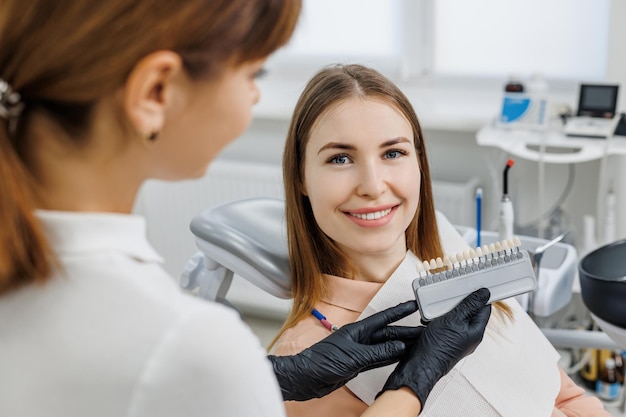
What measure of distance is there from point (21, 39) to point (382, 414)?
74cm

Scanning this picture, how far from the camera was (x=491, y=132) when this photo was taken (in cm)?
242

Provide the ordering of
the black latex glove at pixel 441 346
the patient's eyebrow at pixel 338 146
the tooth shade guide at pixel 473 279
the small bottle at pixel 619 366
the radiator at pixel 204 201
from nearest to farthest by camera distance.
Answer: the black latex glove at pixel 441 346
the tooth shade guide at pixel 473 279
the patient's eyebrow at pixel 338 146
the small bottle at pixel 619 366
the radiator at pixel 204 201

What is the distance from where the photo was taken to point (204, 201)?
3.11m

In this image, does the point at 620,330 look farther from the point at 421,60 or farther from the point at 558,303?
the point at 421,60

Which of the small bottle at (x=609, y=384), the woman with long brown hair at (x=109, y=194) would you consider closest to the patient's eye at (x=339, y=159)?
the woman with long brown hair at (x=109, y=194)

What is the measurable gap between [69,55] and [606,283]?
3.85 ft

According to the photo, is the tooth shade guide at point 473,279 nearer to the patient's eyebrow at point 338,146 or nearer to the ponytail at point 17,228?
the patient's eyebrow at point 338,146

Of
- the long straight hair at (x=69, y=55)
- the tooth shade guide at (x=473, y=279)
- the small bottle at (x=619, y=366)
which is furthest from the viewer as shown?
the small bottle at (x=619, y=366)

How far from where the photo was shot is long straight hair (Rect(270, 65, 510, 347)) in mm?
1411

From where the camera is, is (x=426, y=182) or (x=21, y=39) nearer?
(x=21, y=39)

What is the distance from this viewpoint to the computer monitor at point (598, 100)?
2.35 m

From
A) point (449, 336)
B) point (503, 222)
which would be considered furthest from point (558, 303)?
point (449, 336)

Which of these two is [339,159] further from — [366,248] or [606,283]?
[606,283]

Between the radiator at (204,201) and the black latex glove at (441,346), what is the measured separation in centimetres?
149
